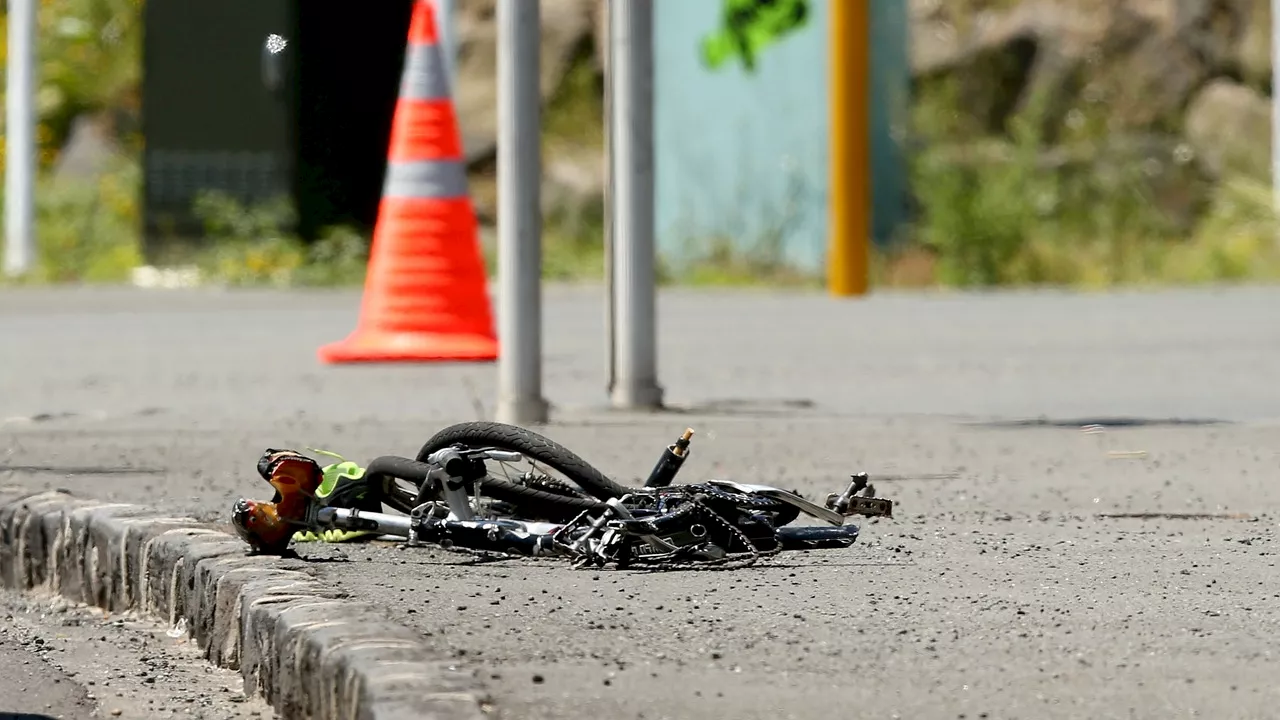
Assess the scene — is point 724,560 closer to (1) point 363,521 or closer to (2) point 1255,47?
(1) point 363,521

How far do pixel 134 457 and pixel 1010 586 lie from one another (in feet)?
12.0

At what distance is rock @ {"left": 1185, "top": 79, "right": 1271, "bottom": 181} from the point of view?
68.7 feet

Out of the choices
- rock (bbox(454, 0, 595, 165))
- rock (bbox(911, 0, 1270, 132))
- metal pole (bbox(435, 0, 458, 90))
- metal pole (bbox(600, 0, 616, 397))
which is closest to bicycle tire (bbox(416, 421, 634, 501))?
metal pole (bbox(600, 0, 616, 397))

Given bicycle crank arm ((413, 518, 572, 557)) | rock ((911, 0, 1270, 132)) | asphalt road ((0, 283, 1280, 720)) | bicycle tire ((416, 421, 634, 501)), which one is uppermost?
rock ((911, 0, 1270, 132))

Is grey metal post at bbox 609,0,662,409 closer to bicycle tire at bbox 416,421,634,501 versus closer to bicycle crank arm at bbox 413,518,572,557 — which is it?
bicycle tire at bbox 416,421,634,501

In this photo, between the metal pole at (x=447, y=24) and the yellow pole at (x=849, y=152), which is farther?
the metal pole at (x=447, y=24)

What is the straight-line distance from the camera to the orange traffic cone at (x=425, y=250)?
1165cm

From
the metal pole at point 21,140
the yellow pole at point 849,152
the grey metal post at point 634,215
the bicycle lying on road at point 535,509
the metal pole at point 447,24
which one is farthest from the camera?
the metal pole at point 21,140

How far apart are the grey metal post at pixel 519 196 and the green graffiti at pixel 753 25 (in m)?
10.9

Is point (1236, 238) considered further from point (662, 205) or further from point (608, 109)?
point (608, 109)

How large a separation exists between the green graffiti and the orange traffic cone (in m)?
8.27

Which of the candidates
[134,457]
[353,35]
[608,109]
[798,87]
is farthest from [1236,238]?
[134,457]

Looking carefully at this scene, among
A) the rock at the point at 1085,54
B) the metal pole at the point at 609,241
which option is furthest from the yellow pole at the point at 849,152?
the metal pole at the point at 609,241

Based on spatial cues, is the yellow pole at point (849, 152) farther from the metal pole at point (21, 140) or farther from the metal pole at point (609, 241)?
the metal pole at point (609, 241)
